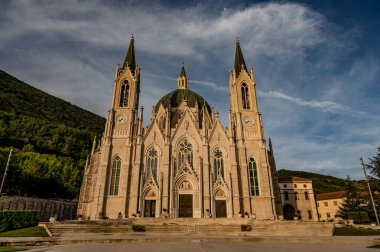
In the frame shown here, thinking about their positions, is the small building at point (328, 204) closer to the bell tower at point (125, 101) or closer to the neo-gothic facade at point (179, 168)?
the neo-gothic facade at point (179, 168)

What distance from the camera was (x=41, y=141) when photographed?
70812mm

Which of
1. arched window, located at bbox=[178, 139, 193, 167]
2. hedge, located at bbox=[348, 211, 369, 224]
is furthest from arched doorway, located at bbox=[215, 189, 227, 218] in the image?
hedge, located at bbox=[348, 211, 369, 224]

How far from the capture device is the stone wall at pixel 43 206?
30.1 meters

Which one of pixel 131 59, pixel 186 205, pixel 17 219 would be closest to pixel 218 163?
pixel 186 205

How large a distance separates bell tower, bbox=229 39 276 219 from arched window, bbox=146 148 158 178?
12.2 m

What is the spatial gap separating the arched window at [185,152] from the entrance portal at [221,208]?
22.0 feet

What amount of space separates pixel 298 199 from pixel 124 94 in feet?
126

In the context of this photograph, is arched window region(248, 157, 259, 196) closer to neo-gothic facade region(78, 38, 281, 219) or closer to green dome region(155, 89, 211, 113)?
neo-gothic facade region(78, 38, 281, 219)

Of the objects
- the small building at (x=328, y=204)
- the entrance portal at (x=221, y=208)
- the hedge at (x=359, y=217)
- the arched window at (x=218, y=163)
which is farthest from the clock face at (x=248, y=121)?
the small building at (x=328, y=204)

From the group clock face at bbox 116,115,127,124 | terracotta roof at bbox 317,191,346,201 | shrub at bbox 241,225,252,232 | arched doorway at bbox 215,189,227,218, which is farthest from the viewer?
terracotta roof at bbox 317,191,346,201

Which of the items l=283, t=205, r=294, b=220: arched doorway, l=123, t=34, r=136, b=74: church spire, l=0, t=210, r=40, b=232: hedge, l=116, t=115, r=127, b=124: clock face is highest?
l=123, t=34, r=136, b=74: church spire

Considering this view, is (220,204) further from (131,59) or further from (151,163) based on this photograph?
(131,59)

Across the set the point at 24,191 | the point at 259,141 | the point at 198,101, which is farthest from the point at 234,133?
the point at 24,191

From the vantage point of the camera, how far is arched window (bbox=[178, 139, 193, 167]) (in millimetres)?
36500
